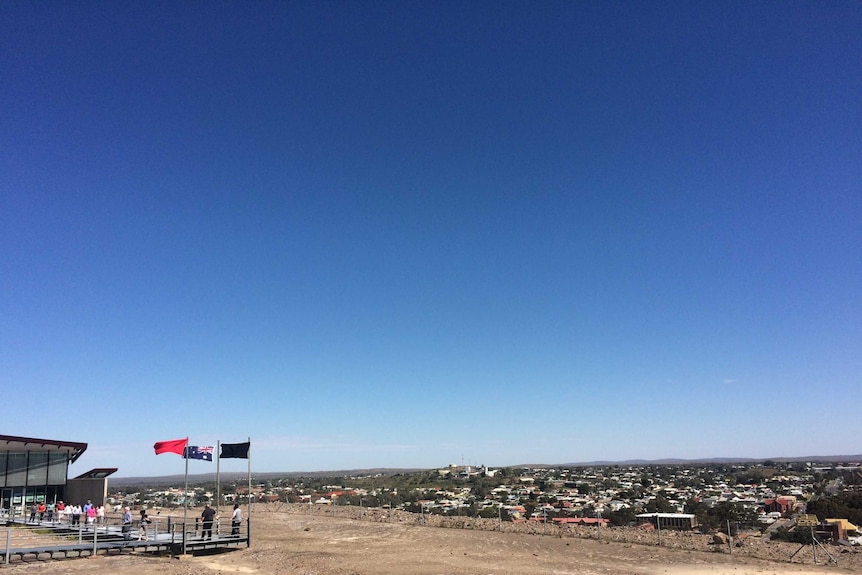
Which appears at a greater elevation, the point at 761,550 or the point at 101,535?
the point at 101,535

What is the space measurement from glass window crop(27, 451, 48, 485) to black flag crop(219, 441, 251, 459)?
624 inches

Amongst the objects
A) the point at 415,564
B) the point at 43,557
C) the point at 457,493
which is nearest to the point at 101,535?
the point at 43,557

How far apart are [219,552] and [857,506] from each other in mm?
40620

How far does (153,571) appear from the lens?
21.0 metres

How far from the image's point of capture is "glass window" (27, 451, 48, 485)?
3625cm

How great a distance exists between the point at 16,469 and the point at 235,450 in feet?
54.2

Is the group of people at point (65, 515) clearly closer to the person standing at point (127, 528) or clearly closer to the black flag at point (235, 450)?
the person standing at point (127, 528)

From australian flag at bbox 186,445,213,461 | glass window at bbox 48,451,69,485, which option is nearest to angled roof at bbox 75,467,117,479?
glass window at bbox 48,451,69,485

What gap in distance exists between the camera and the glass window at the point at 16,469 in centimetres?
3512

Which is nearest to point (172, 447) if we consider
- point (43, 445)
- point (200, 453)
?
point (200, 453)

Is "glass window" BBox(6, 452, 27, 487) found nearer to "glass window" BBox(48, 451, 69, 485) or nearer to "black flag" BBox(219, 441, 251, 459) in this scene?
"glass window" BBox(48, 451, 69, 485)

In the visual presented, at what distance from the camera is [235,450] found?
2842 centimetres

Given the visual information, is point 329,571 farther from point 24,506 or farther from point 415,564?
point 24,506

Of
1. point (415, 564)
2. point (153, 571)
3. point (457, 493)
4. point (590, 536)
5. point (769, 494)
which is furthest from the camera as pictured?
point (457, 493)
